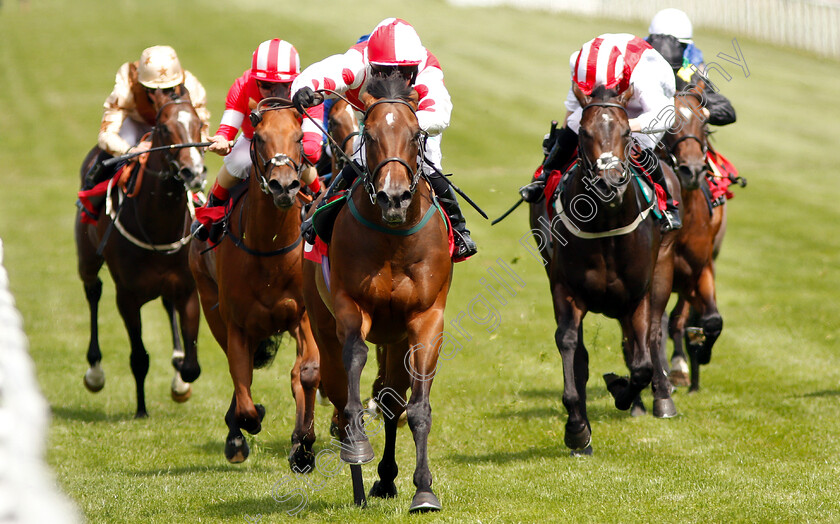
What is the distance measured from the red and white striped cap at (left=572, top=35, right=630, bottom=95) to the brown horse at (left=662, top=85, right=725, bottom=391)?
5.78ft

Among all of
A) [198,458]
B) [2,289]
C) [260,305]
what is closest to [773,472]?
[260,305]

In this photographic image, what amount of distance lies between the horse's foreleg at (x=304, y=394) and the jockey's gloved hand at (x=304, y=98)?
1.69m

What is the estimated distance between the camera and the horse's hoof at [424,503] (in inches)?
217

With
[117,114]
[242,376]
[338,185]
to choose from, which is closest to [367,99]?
[338,185]

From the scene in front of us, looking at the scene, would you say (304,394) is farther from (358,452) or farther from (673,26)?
(673,26)

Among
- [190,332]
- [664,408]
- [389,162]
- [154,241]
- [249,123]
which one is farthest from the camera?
[190,332]

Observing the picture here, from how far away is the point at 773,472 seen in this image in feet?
21.5

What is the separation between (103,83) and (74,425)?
25.5 m

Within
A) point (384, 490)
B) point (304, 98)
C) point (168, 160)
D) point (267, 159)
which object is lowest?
point (384, 490)

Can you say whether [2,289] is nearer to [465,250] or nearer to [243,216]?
[465,250]

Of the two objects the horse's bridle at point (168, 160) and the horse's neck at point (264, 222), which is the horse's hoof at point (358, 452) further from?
the horse's bridle at point (168, 160)

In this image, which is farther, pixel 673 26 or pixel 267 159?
pixel 673 26

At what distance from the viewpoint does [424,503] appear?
551 centimetres

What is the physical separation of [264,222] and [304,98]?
1.27 metres
